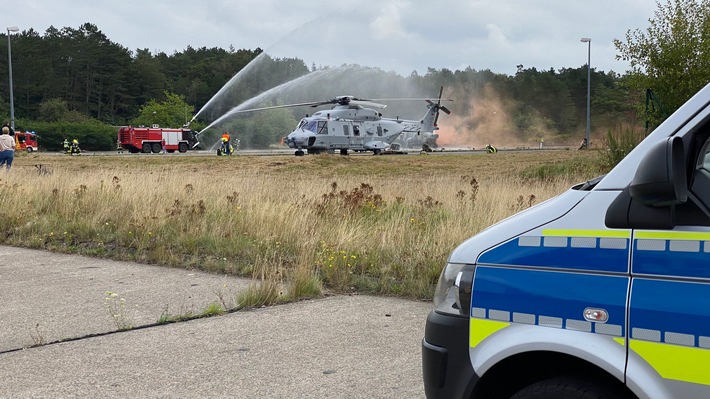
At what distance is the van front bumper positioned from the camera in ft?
8.78

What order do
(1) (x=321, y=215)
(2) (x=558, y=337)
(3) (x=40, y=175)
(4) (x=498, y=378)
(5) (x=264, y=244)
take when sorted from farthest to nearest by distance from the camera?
1. (3) (x=40, y=175)
2. (1) (x=321, y=215)
3. (5) (x=264, y=244)
4. (4) (x=498, y=378)
5. (2) (x=558, y=337)

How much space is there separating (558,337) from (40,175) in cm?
1516

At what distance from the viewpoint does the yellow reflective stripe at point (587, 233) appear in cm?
232

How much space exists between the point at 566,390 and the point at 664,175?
2.68 ft

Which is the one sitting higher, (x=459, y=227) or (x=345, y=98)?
(x=345, y=98)

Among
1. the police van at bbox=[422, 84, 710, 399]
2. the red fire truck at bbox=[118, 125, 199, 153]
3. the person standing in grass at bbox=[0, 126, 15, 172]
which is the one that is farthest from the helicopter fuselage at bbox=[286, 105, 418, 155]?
the police van at bbox=[422, 84, 710, 399]

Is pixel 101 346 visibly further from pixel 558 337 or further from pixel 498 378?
pixel 558 337

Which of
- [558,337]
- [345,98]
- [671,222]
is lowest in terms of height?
[558,337]

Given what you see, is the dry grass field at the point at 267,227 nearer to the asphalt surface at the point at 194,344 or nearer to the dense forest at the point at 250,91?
the asphalt surface at the point at 194,344

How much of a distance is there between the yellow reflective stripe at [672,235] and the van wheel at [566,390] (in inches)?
21.4

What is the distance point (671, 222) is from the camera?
7.27 ft

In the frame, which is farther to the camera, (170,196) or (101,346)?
(170,196)

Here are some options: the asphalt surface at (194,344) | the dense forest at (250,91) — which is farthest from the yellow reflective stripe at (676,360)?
the dense forest at (250,91)

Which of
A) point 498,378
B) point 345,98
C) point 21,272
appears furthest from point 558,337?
point 345,98
